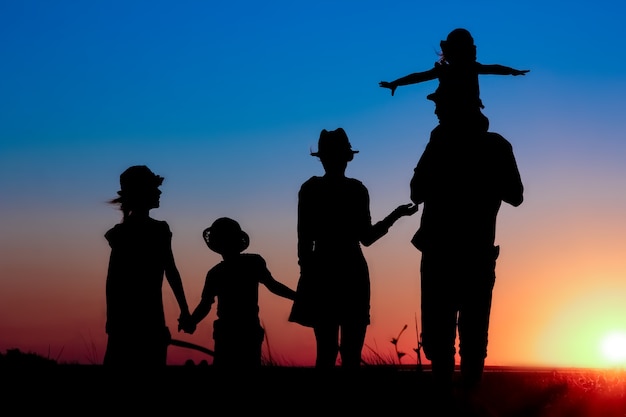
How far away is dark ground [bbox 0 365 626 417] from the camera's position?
6934 millimetres

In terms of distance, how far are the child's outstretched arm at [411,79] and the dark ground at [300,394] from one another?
2.40 m

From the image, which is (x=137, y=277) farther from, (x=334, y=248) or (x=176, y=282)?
(x=334, y=248)

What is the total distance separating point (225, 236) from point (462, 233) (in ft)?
7.59

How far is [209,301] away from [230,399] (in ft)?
5.12

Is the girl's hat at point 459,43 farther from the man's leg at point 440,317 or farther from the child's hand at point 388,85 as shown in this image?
the man's leg at point 440,317

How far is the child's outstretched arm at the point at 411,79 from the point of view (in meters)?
7.63

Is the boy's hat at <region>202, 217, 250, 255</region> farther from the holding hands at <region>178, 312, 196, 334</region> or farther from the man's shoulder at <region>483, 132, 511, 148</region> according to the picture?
the man's shoulder at <region>483, 132, 511, 148</region>

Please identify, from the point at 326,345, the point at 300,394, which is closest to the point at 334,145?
the point at 326,345

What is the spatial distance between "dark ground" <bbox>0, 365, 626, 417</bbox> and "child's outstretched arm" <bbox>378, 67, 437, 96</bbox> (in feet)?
7.88

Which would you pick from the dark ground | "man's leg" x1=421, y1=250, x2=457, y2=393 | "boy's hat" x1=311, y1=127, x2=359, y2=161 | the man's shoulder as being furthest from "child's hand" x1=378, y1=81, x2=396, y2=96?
the dark ground

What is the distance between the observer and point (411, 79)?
7867mm

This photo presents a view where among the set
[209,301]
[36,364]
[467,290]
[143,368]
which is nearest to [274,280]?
[209,301]

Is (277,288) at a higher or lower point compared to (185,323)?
higher

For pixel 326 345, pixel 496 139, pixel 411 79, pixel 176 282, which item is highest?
pixel 411 79
